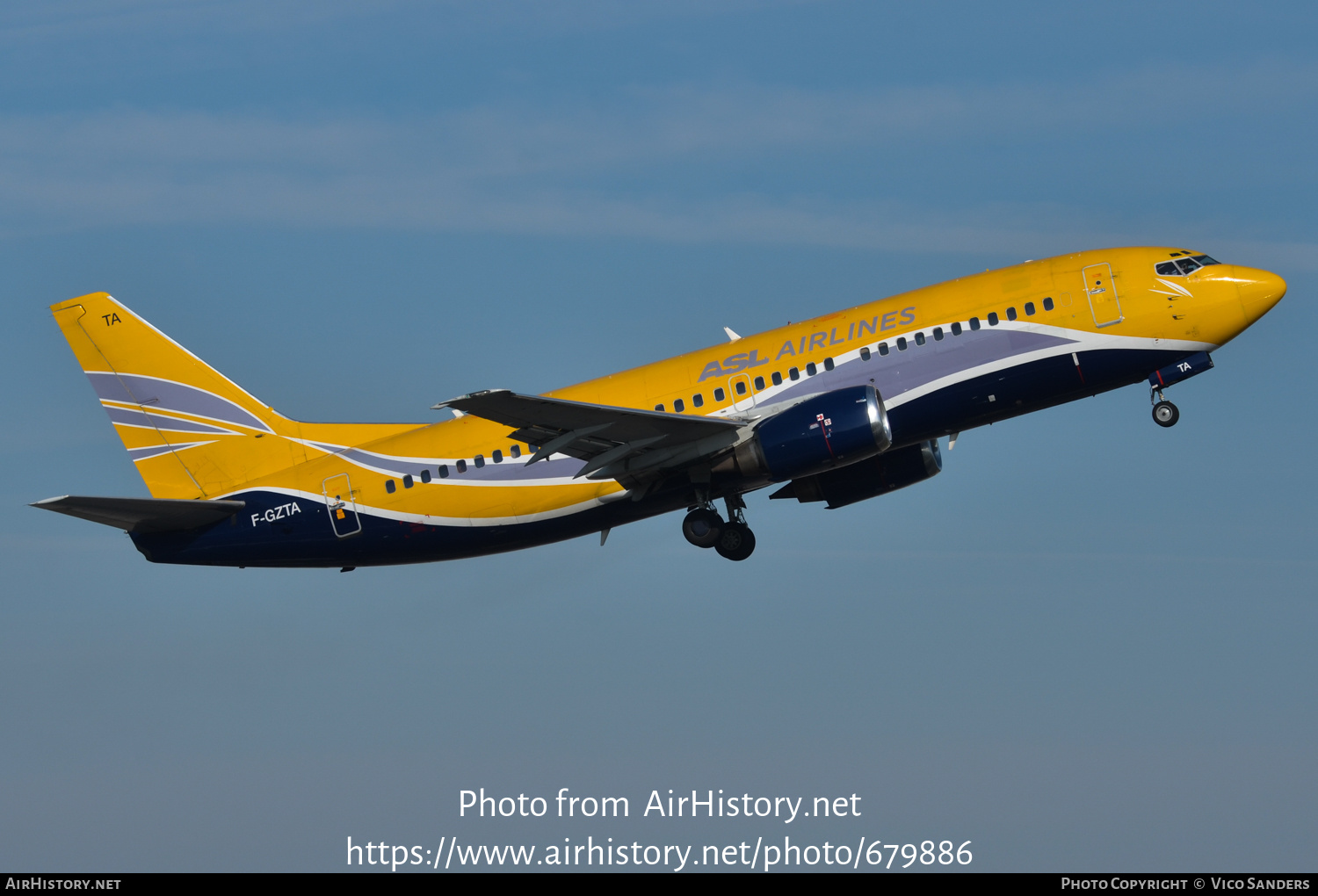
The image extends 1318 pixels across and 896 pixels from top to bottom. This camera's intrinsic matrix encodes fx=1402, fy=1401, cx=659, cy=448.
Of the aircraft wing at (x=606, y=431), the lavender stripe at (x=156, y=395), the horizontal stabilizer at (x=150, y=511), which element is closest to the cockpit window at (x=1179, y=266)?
the aircraft wing at (x=606, y=431)

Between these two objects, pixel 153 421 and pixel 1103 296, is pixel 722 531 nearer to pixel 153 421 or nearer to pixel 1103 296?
pixel 1103 296

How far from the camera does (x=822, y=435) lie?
3419cm

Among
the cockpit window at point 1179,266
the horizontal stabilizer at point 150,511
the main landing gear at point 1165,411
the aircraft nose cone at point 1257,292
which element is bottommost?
the horizontal stabilizer at point 150,511

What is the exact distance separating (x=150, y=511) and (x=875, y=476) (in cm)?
2005

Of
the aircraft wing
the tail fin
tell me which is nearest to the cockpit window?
the aircraft wing

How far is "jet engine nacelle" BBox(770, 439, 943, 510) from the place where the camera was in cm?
3959

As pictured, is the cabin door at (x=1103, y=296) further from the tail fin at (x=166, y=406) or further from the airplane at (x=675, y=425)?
the tail fin at (x=166, y=406)

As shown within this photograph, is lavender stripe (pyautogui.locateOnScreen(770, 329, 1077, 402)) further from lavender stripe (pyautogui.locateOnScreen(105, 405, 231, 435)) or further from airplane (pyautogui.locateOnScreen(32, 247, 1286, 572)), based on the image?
lavender stripe (pyautogui.locateOnScreen(105, 405, 231, 435))

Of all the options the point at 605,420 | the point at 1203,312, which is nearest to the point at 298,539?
the point at 605,420

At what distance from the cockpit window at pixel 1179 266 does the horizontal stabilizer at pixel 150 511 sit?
2551 centimetres

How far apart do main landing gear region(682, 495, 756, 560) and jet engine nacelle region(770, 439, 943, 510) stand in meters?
2.08

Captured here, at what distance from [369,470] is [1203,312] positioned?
22271 millimetres

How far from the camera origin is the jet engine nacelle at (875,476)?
39.6 metres

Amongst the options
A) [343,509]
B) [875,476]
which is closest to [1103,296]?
[875,476]
